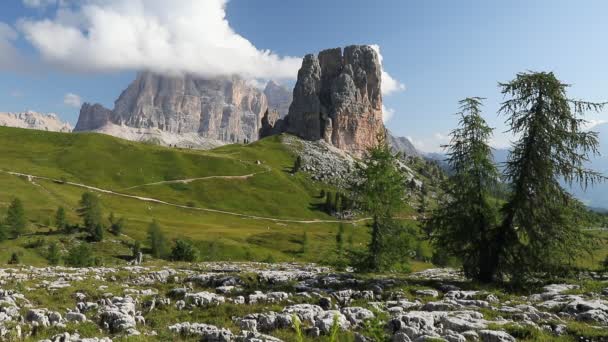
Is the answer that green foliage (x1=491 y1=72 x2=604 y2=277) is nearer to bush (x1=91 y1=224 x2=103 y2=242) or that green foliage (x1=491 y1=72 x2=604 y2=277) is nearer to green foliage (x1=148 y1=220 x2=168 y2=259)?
green foliage (x1=148 y1=220 x2=168 y2=259)

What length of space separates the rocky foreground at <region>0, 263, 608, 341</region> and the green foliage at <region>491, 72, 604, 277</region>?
2544 mm

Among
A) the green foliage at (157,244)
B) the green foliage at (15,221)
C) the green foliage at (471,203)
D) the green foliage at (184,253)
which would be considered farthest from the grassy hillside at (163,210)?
the green foliage at (471,203)

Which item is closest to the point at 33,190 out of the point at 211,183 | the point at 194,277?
the point at 211,183

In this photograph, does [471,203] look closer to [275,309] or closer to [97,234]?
[275,309]

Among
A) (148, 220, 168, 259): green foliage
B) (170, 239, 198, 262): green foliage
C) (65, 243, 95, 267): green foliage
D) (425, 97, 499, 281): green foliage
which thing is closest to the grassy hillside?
(148, 220, 168, 259): green foliage

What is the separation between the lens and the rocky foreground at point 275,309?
13.5 meters

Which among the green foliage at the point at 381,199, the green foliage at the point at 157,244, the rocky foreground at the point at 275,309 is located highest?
the green foliage at the point at 381,199

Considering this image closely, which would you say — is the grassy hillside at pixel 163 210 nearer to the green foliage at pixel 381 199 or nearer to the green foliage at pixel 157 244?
the green foliage at pixel 157 244

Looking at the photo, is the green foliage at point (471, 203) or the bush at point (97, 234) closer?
the green foliage at point (471, 203)

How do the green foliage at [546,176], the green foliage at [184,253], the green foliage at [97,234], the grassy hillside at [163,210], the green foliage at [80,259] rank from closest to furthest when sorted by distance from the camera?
the green foliage at [546,176]
the green foliage at [80,259]
the green foliage at [184,253]
the green foliage at [97,234]
the grassy hillside at [163,210]

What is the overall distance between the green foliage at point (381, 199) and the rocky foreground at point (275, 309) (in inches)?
413

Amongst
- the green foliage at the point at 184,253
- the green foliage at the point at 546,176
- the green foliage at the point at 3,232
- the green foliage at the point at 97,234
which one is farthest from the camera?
the green foliage at the point at 97,234

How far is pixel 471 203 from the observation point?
86.7 feet

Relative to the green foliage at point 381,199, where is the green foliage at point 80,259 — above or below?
below
